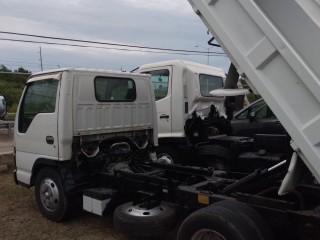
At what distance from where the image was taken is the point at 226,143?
7.30m

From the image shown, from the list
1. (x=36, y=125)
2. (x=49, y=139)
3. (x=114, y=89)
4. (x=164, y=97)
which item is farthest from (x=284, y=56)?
(x=164, y=97)

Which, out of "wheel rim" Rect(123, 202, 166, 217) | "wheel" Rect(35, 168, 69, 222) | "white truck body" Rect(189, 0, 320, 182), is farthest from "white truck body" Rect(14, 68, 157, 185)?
"white truck body" Rect(189, 0, 320, 182)

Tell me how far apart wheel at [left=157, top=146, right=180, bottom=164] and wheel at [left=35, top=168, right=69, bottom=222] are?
8.96 ft

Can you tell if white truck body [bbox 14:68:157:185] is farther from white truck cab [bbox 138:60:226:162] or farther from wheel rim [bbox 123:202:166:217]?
white truck cab [bbox 138:60:226:162]

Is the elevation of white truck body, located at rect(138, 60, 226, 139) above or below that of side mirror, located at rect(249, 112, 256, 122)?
above

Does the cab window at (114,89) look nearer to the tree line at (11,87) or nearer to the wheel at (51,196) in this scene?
the wheel at (51,196)

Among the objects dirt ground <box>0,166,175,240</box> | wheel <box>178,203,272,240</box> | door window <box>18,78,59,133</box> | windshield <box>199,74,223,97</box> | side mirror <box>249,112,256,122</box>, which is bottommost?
dirt ground <box>0,166,175,240</box>

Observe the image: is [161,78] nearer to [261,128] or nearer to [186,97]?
[186,97]

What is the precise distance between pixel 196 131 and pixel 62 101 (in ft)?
11.1

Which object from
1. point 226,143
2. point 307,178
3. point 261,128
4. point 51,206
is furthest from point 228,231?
point 261,128

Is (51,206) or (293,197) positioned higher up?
(293,197)

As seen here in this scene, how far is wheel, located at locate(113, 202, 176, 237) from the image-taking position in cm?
448

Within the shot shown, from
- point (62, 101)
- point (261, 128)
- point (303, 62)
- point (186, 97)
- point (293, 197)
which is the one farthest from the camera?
point (261, 128)

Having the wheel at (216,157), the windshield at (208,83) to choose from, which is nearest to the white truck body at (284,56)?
the wheel at (216,157)
